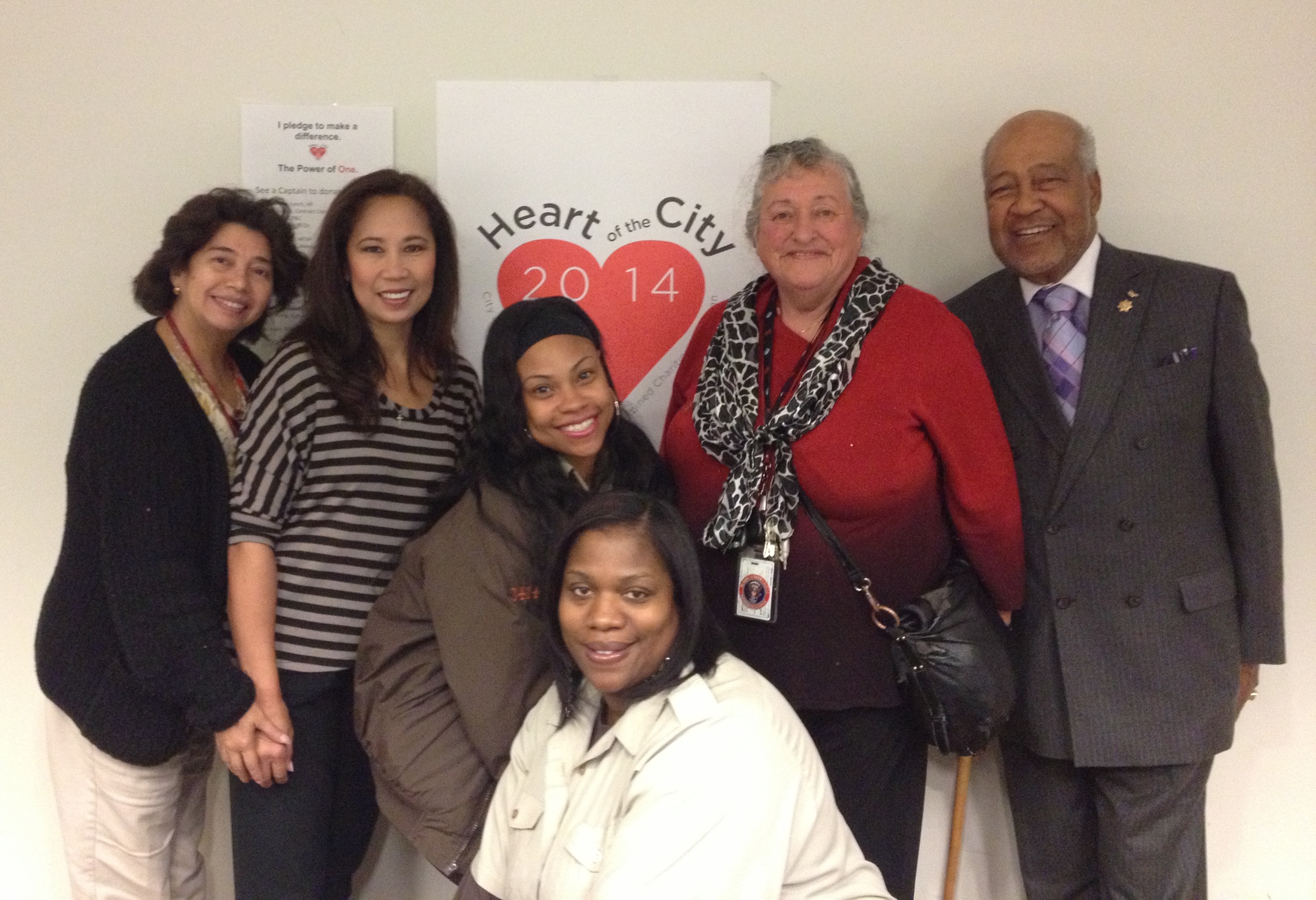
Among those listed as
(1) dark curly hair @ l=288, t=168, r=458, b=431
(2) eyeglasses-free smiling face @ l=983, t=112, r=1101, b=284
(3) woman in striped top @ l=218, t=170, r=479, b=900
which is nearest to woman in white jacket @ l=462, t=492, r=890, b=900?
(3) woman in striped top @ l=218, t=170, r=479, b=900

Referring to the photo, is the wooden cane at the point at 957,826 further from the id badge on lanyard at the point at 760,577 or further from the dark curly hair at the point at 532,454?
the dark curly hair at the point at 532,454

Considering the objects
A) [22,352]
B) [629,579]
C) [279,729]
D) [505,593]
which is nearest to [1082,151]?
[629,579]

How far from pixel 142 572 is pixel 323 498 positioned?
0.30 meters

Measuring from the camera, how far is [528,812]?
1378 millimetres

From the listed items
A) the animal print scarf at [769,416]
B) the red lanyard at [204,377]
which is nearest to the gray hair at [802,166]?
the animal print scarf at [769,416]

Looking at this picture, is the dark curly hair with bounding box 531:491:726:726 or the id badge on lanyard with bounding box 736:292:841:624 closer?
the dark curly hair with bounding box 531:491:726:726

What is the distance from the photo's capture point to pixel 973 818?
2.13 metres

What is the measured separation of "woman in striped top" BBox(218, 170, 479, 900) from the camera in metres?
1.57

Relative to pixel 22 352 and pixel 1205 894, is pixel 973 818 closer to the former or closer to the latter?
pixel 1205 894

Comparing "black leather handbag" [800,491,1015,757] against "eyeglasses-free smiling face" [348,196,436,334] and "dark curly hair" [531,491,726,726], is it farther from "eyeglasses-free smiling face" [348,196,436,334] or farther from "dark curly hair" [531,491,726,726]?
"eyeglasses-free smiling face" [348,196,436,334]

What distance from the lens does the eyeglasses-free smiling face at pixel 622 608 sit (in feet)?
4.40

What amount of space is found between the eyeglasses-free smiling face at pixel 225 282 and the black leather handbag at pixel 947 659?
3.44 ft

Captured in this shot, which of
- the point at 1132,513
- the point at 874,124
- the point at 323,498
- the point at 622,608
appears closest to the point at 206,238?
the point at 323,498

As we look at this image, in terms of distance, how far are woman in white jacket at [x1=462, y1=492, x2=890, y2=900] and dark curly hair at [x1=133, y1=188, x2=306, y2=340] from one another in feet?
2.69
